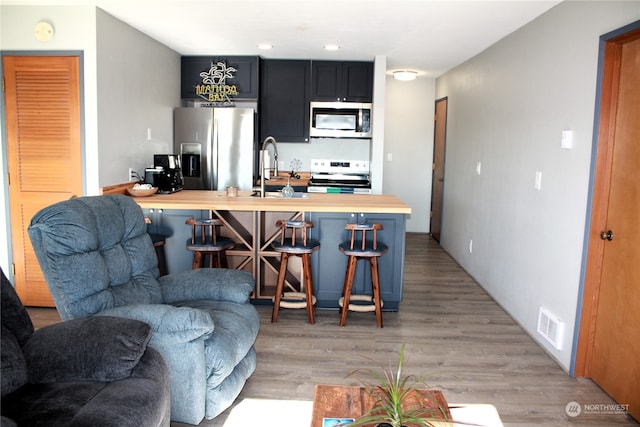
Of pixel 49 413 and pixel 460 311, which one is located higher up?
pixel 49 413

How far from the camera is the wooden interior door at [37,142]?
395cm

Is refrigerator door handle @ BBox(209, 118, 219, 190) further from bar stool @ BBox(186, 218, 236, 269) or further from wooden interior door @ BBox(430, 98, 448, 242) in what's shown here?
wooden interior door @ BBox(430, 98, 448, 242)

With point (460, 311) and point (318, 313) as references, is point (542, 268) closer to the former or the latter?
point (460, 311)

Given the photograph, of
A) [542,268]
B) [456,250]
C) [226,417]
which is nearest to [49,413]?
[226,417]

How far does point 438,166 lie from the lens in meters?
7.43

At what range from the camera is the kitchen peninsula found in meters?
4.02

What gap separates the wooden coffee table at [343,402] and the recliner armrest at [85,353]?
720 mm

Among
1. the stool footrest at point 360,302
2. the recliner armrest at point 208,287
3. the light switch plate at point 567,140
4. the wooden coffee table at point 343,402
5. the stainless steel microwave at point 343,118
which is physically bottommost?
the stool footrest at point 360,302

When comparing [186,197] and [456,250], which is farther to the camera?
[456,250]

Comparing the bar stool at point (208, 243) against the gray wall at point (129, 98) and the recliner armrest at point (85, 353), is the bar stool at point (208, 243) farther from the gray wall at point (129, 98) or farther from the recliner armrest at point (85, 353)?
the recliner armrest at point (85, 353)

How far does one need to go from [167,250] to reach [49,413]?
262 cm

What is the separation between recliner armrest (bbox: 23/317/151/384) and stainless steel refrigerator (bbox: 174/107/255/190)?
4.08 meters

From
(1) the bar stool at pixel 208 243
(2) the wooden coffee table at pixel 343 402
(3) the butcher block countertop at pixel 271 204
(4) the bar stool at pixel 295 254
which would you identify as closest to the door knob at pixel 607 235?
(3) the butcher block countertop at pixel 271 204

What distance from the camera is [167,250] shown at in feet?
13.7
